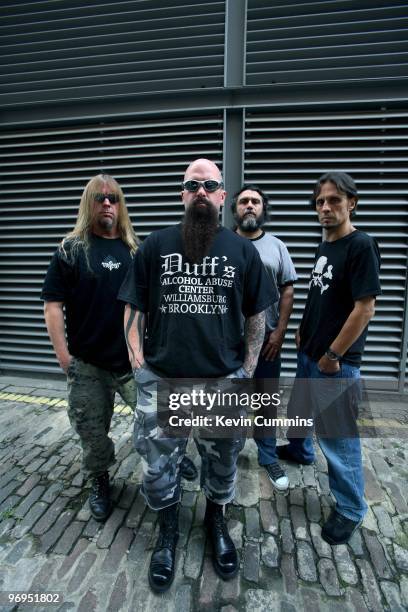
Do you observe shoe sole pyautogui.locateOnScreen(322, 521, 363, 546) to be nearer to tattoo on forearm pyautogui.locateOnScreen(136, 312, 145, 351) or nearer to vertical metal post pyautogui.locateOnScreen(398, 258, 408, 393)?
tattoo on forearm pyautogui.locateOnScreen(136, 312, 145, 351)

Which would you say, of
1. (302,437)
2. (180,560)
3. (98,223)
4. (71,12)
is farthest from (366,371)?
(71,12)

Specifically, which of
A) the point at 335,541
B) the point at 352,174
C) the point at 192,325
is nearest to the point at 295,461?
the point at 335,541

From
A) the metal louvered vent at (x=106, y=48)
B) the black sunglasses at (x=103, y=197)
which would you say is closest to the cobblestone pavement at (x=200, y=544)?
the black sunglasses at (x=103, y=197)

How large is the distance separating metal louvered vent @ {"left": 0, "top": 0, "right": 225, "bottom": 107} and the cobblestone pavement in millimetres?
4207

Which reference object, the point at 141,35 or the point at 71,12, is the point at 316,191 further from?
the point at 71,12

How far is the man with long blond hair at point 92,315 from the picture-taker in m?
2.09

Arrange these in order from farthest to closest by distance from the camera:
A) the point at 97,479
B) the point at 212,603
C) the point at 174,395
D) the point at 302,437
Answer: the point at 302,437 < the point at 97,479 < the point at 174,395 < the point at 212,603

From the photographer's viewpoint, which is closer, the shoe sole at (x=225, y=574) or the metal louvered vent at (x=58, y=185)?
the shoe sole at (x=225, y=574)

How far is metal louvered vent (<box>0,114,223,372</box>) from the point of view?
3859 mm

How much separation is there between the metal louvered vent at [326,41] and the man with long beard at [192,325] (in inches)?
105

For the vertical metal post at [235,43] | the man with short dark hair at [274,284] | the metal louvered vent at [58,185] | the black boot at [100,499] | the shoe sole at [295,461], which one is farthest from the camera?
the metal louvered vent at [58,185]

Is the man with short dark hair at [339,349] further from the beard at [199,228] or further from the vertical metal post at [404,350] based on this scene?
the vertical metal post at [404,350]

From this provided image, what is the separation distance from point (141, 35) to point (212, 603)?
535 centimetres

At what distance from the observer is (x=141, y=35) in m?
3.70
